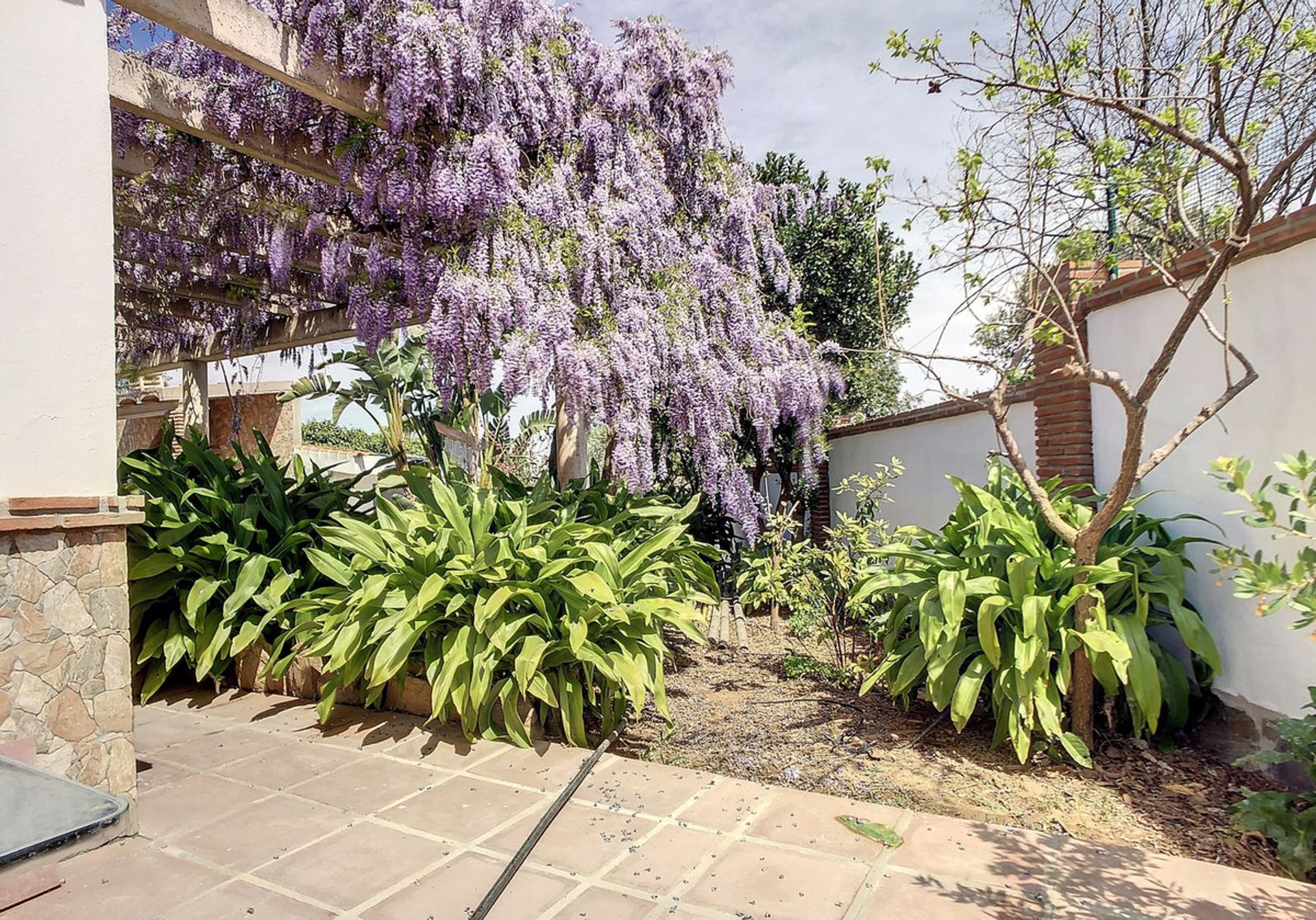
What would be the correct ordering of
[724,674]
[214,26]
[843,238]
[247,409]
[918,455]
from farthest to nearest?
[247,409], [843,238], [918,455], [724,674], [214,26]

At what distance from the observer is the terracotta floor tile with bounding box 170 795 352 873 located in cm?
203

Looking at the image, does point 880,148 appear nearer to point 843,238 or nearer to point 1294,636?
point 1294,636

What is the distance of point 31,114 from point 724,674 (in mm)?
3636

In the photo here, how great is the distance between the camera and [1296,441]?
8.41 feet

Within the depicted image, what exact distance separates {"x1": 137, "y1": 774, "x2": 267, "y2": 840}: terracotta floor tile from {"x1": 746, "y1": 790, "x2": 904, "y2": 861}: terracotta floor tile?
1.58m

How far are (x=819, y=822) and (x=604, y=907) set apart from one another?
2.32 ft

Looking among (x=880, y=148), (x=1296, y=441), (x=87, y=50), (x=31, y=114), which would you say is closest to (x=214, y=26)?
(x=87, y=50)

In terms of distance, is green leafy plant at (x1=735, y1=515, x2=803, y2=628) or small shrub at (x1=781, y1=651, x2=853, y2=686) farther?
green leafy plant at (x1=735, y1=515, x2=803, y2=628)

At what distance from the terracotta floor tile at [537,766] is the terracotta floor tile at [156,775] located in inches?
38.5

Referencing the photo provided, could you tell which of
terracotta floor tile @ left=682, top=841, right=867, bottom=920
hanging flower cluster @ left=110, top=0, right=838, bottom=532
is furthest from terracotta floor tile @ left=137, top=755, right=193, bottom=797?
hanging flower cluster @ left=110, top=0, right=838, bottom=532

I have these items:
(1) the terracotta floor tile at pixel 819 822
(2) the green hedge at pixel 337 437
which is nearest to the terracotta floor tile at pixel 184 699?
(1) the terracotta floor tile at pixel 819 822

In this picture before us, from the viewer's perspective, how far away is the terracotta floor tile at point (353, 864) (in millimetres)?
1840

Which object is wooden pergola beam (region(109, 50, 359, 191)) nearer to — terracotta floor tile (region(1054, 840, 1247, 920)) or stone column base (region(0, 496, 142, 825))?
stone column base (region(0, 496, 142, 825))

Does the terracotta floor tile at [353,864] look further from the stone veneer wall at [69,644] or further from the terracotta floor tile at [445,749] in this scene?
the stone veneer wall at [69,644]
